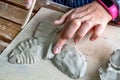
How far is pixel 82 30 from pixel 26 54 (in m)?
0.17

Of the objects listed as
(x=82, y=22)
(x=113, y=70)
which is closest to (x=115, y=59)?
(x=113, y=70)

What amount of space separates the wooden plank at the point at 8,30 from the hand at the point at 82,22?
5.2 inches

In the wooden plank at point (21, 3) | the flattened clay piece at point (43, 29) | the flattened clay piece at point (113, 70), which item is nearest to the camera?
the flattened clay piece at point (113, 70)

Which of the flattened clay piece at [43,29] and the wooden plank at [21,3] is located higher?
the wooden plank at [21,3]

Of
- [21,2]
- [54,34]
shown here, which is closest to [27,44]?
[54,34]

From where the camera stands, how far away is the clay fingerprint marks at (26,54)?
649 millimetres

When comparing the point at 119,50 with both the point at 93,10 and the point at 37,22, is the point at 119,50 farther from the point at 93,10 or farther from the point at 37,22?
the point at 37,22

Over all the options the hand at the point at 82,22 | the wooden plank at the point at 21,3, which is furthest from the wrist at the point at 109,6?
the wooden plank at the point at 21,3

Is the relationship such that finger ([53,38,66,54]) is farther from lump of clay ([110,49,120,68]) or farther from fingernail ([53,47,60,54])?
lump of clay ([110,49,120,68])

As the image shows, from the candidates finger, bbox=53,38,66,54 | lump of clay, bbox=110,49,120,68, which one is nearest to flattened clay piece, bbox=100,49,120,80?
lump of clay, bbox=110,49,120,68

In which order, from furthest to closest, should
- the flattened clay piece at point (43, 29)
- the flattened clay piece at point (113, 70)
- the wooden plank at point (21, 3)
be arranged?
the wooden plank at point (21, 3)
the flattened clay piece at point (43, 29)
the flattened clay piece at point (113, 70)

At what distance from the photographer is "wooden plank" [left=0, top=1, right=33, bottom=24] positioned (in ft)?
2.52

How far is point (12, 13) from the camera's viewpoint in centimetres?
78

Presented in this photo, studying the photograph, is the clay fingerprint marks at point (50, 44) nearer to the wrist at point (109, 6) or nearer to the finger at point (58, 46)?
the finger at point (58, 46)
